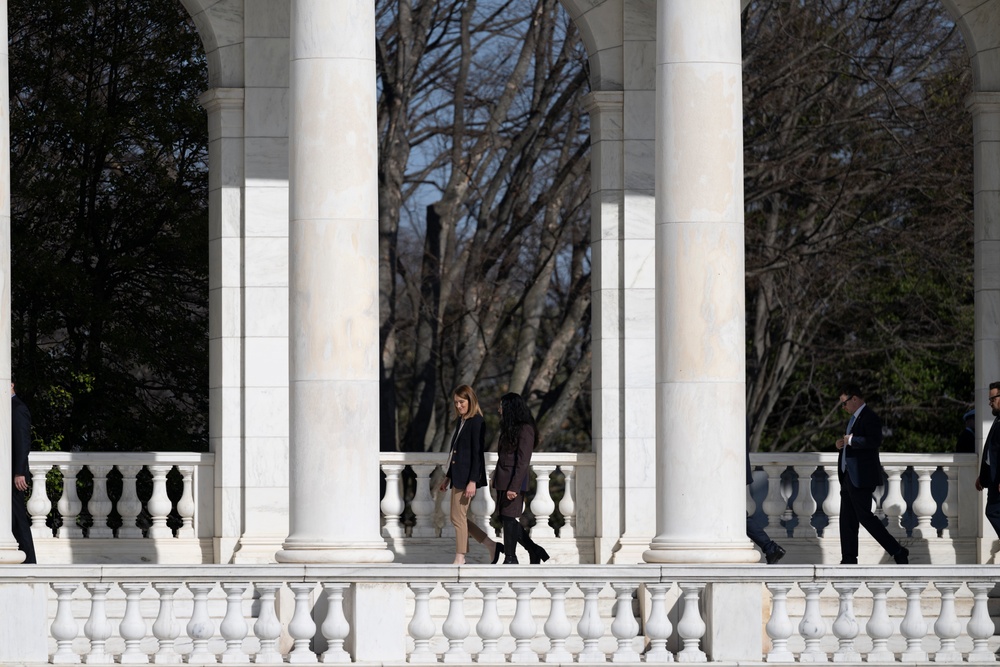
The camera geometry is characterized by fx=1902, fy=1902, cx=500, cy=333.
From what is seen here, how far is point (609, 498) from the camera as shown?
41.4m

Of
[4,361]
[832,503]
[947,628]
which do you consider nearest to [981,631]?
[947,628]

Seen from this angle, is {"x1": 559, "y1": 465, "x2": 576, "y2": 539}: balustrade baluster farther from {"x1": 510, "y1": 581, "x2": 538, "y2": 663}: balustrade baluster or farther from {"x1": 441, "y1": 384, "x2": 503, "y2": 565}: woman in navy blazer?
{"x1": 510, "y1": 581, "x2": 538, "y2": 663}: balustrade baluster

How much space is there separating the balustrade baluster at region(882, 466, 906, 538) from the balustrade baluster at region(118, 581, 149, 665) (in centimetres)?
1891

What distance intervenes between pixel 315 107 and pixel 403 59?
29.5m

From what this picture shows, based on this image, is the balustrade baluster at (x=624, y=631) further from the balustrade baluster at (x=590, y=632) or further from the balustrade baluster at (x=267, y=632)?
the balustrade baluster at (x=267, y=632)

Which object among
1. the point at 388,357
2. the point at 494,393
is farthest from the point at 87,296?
the point at 494,393

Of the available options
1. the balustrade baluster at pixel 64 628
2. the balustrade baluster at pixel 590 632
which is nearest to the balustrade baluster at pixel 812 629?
the balustrade baluster at pixel 590 632

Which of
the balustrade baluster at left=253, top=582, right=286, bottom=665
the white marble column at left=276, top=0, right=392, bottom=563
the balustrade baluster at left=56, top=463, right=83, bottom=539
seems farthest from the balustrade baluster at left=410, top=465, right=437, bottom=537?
the balustrade baluster at left=253, top=582, right=286, bottom=665

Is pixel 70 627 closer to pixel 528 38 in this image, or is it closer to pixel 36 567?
pixel 36 567

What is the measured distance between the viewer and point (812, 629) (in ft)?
98.5

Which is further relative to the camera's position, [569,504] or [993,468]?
[569,504]

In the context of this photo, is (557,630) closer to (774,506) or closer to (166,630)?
(166,630)

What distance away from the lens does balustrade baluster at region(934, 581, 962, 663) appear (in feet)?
98.6

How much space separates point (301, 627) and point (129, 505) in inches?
443
